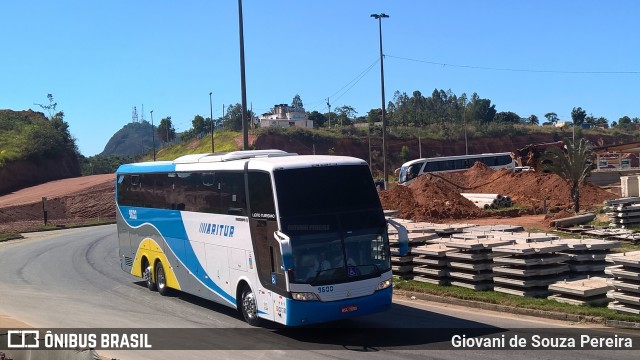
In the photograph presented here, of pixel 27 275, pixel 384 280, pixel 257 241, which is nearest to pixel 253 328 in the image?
pixel 257 241

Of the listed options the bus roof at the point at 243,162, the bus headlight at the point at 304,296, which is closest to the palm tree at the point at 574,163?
the bus roof at the point at 243,162

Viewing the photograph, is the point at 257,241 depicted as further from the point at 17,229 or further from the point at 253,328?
the point at 17,229

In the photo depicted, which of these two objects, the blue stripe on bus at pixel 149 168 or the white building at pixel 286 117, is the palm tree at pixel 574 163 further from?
the white building at pixel 286 117

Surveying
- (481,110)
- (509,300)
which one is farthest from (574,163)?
(481,110)

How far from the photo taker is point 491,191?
48844 millimetres

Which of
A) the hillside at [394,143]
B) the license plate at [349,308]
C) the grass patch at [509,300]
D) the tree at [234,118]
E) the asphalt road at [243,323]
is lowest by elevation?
the asphalt road at [243,323]

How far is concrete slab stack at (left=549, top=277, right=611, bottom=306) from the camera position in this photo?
13.7m

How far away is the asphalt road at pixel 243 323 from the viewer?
11.5 meters

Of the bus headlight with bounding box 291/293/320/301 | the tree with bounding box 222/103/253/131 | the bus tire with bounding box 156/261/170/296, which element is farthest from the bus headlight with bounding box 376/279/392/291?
the tree with bounding box 222/103/253/131

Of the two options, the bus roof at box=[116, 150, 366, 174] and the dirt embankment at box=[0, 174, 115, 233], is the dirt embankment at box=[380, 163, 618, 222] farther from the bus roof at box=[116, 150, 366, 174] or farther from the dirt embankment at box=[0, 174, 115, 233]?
the dirt embankment at box=[0, 174, 115, 233]

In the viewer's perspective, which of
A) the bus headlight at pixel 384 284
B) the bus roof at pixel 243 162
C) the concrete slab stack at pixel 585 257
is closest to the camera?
the bus headlight at pixel 384 284

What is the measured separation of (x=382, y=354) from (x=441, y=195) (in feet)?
100.0

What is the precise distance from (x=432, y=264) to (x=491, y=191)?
33075 mm

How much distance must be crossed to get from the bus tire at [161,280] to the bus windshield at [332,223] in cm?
716
